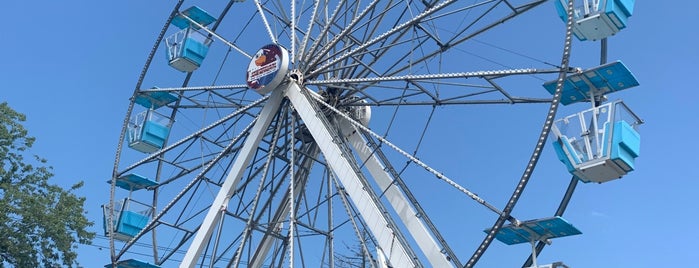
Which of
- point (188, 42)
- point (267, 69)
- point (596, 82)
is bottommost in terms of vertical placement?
point (596, 82)

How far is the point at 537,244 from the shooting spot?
42.5 feet

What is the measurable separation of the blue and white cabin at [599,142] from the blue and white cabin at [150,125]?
11.8 m

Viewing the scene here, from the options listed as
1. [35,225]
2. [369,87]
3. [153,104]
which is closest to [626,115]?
[369,87]

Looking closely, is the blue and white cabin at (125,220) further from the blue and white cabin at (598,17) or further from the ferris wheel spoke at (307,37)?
the blue and white cabin at (598,17)

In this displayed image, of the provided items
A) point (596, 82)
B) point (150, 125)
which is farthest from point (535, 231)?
point (150, 125)

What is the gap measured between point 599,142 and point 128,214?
12.3 meters

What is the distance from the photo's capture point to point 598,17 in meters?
12.9

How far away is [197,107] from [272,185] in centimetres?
390

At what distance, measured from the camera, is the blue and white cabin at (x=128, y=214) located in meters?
20.1

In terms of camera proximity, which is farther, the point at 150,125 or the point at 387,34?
the point at 150,125

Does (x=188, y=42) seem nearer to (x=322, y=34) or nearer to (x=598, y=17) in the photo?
(x=322, y=34)

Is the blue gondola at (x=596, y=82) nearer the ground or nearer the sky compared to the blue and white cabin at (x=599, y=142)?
nearer the sky

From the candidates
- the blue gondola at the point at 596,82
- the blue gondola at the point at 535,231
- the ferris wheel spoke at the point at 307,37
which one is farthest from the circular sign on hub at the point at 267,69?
the blue gondola at the point at 535,231

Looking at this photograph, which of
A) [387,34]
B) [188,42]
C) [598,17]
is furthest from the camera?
[188,42]
